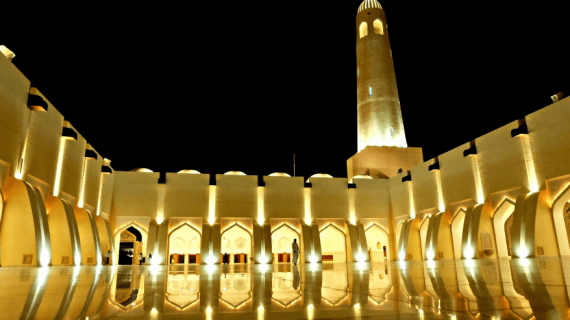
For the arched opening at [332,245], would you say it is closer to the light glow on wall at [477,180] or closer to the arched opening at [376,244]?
the arched opening at [376,244]

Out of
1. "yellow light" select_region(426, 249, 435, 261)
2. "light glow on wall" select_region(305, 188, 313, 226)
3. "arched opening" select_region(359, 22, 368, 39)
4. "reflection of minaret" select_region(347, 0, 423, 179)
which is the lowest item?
"yellow light" select_region(426, 249, 435, 261)

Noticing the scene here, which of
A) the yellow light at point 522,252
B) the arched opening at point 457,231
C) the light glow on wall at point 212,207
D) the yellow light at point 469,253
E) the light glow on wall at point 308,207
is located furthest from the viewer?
the light glow on wall at point 308,207

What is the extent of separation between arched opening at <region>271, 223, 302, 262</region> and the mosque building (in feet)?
0.33

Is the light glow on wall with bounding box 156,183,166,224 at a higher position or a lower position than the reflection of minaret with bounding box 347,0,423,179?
lower

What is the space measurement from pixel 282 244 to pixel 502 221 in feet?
46.8

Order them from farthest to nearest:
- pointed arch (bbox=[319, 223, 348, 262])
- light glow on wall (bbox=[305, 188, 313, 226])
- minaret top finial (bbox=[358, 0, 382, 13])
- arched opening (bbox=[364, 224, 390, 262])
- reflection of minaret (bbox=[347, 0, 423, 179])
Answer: minaret top finial (bbox=[358, 0, 382, 13])
reflection of minaret (bbox=[347, 0, 423, 179])
arched opening (bbox=[364, 224, 390, 262])
pointed arch (bbox=[319, 223, 348, 262])
light glow on wall (bbox=[305, 188, 313, 226])

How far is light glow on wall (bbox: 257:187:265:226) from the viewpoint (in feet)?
76.4

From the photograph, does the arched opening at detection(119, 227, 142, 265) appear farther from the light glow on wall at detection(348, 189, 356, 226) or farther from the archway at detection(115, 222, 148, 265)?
the light glow on wall at detection(348, 189, 356, 226)

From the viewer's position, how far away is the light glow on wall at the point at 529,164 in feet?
49.1

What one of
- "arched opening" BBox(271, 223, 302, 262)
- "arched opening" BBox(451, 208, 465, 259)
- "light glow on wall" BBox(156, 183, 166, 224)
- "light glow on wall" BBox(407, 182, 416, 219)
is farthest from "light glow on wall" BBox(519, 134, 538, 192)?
"light glow on wall" BBox(156, 183, 166, 224)

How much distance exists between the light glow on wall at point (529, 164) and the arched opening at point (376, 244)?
11394mm

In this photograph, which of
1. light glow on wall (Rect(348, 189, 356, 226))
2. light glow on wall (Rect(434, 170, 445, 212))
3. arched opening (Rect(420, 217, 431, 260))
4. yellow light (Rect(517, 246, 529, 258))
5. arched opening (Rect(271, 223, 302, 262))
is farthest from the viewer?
arched opening (Rect(271, 223, 302, 262))

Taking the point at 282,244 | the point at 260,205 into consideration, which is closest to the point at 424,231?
the point at 282,244

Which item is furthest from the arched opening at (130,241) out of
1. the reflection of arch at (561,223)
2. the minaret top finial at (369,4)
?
the minaret top finial at (369,4)
